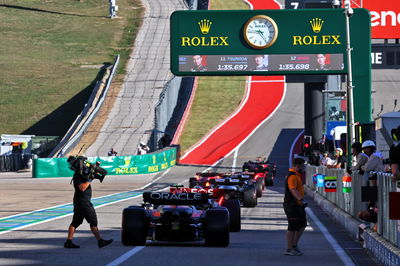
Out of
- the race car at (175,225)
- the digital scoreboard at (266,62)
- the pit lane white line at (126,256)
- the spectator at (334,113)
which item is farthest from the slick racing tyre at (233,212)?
the spectator at (334,113)

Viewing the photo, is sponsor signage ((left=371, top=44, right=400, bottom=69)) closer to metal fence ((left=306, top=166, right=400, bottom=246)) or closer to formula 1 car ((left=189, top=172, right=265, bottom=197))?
formula 1 car ((left=189, top=172, right=265, bottom=197))

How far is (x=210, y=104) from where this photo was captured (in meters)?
79.1

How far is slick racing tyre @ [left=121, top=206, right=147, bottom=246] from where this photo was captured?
16.4m

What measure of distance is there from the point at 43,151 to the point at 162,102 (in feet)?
31.2

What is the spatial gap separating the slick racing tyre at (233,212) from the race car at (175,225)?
2.79 meters

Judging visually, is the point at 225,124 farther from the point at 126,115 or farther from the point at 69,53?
the point at 69,53

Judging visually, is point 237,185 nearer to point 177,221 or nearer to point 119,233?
point 119,233

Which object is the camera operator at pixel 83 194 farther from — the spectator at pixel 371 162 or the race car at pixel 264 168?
the race car at pixel 264 168

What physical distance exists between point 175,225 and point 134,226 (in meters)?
0.78

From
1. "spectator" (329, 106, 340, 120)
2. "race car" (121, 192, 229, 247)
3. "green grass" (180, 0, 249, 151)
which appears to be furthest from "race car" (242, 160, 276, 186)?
"race car" (121, 192, 229, 247)

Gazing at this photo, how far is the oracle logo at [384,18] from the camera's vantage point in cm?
5175

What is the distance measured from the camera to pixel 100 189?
42.4 m

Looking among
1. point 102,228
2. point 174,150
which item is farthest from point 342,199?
point 174,150

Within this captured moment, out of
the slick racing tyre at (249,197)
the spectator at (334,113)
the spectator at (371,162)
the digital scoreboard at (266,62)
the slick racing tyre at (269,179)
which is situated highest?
the digital scoreboard at (266,62)
